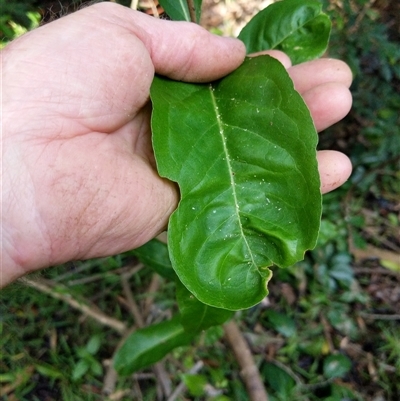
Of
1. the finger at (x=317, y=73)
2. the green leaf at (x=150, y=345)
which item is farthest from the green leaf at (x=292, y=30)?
the green leaf at (x=150, y=345)

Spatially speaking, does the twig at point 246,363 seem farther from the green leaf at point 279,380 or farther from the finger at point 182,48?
the finger at point 182,48

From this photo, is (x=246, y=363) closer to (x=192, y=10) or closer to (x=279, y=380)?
(x=279, y=380)

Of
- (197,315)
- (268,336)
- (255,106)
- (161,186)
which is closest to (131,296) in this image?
(268,336)

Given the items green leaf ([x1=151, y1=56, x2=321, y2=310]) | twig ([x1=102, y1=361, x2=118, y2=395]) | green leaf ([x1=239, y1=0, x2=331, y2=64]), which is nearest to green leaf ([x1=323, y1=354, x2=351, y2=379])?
twig ([x1=102, y1=361, x2=118, y2=395])

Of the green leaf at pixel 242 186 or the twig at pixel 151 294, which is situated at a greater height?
the green leaf at pixel 242 186

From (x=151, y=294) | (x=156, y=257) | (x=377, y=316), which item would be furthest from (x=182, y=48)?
(x=377, y=316)
